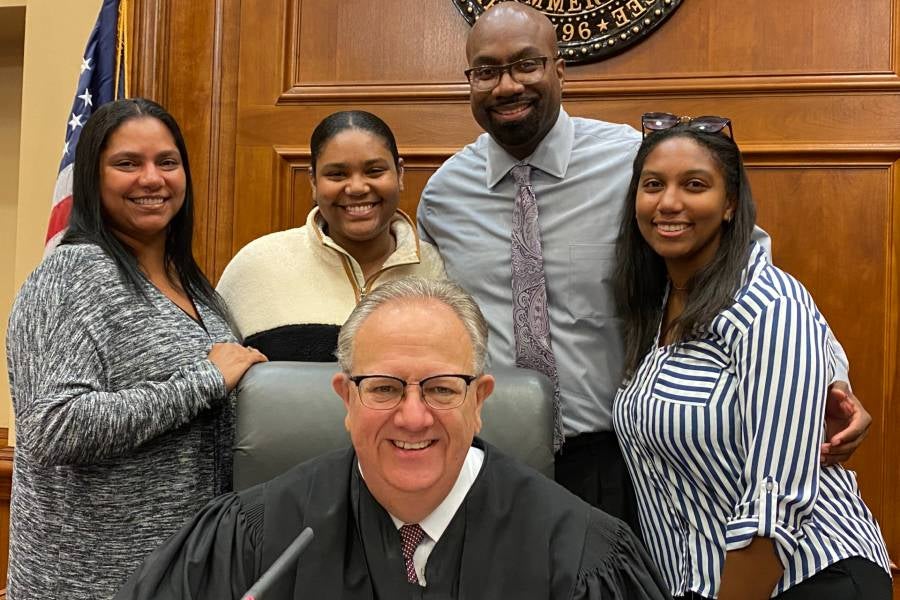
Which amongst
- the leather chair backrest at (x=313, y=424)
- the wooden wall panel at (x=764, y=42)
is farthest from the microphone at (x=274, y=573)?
the wooden wall panel at (x=764, y=42)

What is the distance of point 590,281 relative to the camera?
90.7 inches

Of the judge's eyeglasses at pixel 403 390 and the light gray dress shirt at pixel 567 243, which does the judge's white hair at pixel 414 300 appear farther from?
the light gray dress shirt at pixel 567 243

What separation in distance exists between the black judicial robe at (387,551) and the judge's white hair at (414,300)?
0.19 meters

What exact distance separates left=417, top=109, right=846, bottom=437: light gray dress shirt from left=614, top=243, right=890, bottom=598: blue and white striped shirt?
23cm

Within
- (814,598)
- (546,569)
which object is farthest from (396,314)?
(814,598)

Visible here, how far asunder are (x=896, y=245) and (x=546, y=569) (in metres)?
1.90

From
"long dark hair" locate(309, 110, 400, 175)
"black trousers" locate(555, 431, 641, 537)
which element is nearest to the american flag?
"long dark hair" locate(309, 110, 400, 175)

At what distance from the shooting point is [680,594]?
196 centimetres

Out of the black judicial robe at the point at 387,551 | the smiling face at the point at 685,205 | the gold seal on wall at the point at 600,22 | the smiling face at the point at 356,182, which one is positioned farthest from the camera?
the gold seal on wall at the point at 600,22

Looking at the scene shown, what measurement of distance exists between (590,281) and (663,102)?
103 centimetres

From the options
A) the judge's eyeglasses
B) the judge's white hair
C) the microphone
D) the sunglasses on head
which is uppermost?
the sunglasses on head

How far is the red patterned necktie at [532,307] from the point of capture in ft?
7.50

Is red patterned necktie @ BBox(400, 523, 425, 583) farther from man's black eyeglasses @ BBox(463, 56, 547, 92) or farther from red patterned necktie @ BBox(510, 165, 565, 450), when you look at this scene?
man's black eyeglasses @ BBox(463, 56, 547, 92)

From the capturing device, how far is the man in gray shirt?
228cm
